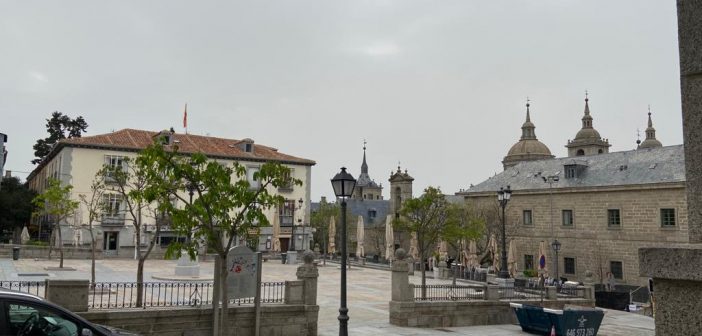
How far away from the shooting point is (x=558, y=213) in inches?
1704

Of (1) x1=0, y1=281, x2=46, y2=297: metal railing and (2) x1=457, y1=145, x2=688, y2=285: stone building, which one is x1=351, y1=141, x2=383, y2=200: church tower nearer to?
(2) x1=457, y1=145, x2=688, y2=285: stone building

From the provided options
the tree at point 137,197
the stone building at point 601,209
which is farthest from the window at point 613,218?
the tree at point 137,197

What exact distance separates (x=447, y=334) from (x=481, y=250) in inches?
1212

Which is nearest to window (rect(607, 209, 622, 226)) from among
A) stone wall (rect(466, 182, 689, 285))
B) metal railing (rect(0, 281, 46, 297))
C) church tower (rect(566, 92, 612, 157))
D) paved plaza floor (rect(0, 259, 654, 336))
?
stone wall (rect(466, 182, 689, 285))

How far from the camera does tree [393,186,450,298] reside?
2319cm

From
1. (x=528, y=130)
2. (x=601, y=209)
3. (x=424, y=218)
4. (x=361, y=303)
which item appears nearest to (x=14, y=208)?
(x=424, y=218)

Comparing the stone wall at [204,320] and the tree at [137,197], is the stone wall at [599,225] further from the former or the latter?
the tree at [137,197]

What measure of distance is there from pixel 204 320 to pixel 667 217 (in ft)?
113

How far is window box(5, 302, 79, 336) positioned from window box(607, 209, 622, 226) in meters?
39.4

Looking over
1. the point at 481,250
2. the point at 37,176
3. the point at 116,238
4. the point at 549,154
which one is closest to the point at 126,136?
the point at 116,238

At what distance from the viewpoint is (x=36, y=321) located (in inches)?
278

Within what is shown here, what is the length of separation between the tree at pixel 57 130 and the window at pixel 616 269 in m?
58.5

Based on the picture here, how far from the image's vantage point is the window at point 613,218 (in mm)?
39050

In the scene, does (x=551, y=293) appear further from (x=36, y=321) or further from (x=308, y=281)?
(x=36, y=321)
